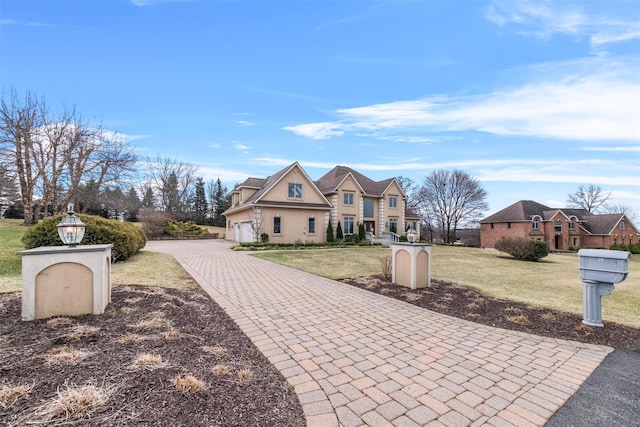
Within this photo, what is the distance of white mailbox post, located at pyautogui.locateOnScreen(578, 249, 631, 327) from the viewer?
4.20 metres

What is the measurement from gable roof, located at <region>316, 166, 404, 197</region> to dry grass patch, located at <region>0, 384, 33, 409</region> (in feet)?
79.3

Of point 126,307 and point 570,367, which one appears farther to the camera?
point 126,307

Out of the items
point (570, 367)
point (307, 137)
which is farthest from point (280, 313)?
point (307, 137)

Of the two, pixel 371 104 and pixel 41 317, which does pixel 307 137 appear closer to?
pixel 371 104

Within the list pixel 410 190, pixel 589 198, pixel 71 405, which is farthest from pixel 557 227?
pixel 71 405

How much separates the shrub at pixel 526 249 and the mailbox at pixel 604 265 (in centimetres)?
1488

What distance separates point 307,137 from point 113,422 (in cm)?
2080

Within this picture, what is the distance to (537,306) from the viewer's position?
5.86m

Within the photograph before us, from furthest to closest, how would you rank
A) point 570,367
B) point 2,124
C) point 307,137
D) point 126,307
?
point 307,137 < point 2,124 < point 126,307 < point 570,367

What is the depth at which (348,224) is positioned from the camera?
2653 centimetres

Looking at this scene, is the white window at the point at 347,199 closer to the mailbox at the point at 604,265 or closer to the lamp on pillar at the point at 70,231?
the mailbox at the point at 604,265

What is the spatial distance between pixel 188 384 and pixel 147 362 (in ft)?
2.28

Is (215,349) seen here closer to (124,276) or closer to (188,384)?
(188,384)

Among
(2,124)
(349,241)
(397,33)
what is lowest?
(349,241)
